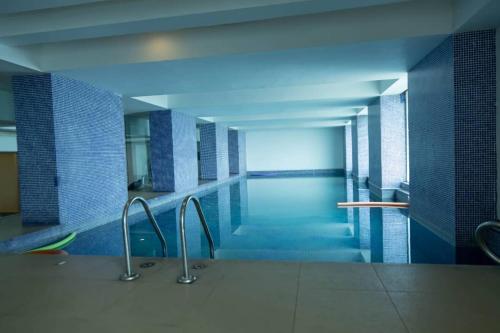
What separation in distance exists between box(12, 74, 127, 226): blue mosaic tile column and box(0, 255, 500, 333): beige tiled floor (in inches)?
110

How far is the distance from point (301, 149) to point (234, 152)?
11.7 ft

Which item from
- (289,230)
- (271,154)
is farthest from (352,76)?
(271,154)

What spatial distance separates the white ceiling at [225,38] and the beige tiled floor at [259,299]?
97.2 inches

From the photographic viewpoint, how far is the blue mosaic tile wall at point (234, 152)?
1630cm

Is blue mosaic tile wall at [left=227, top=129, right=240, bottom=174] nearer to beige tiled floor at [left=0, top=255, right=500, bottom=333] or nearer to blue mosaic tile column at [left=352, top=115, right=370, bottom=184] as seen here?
blue mosaic tile column at [left=352, top=115, right=370, bottom=184]

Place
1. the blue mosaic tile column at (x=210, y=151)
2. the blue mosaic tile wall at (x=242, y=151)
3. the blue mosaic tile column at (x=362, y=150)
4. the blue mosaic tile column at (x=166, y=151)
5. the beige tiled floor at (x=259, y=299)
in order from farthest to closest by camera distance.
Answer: the blue mosaic tile wall at (x=242, y=151) < the blue mosaic tile column at (x=210, y=151) < the blue mosaic tile column at (x=362, y=150) < the blue mosaic tile column at (x=166, y=151) < the beige tiled floor at (x=259, y=299)

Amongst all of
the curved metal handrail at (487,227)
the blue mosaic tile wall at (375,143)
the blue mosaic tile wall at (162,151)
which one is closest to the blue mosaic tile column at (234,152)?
the blue mosaic tile wall at (162,151)

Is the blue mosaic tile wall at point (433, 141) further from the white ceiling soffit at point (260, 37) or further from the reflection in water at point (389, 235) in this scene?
the white ceiling soffit at point (260, 37)

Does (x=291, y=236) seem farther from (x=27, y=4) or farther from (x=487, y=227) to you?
(x=27, y=4)

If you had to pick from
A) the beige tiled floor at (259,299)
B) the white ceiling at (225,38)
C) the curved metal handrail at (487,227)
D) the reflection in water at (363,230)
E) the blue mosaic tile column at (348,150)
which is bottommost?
the reflection in water at (363,230)

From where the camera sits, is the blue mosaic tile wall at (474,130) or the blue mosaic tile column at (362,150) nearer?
the blue mosaic tile wall at (474,130)

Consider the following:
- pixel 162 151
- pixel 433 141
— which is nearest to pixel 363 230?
pixel 433 141

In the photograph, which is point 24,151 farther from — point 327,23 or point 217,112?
point 217,112

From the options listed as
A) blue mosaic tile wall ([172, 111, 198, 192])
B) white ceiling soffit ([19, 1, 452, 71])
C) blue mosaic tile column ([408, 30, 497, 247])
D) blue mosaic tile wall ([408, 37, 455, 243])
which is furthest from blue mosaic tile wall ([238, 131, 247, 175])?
blue mosaic tile column ([408, 30, 497, 247])
